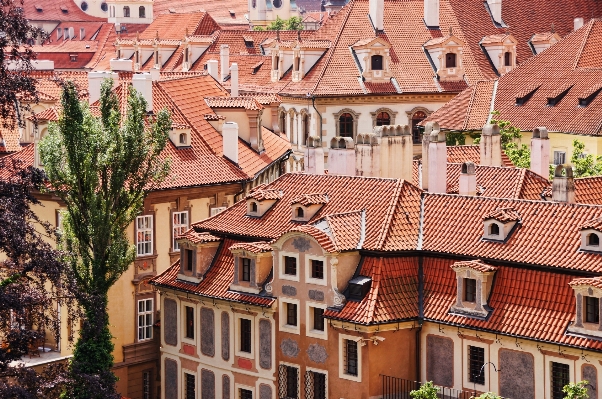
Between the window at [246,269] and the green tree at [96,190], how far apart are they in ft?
10.3

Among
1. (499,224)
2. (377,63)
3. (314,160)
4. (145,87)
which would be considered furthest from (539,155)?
(377,63)

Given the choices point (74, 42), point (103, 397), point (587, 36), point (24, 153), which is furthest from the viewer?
point (74, 42)

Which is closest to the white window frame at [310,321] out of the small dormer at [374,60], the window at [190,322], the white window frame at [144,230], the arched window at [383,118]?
the window at [190,322]

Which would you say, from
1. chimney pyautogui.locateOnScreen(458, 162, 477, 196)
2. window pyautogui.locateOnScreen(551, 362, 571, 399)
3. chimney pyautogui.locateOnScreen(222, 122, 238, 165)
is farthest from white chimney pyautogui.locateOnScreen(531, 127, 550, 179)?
window pyautogui.locateOnScreen(551, 362, 571, 399)

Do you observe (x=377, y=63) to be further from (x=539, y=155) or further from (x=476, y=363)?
(x=476, y=363)

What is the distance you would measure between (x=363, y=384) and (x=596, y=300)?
6776mm

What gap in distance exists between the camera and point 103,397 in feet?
119

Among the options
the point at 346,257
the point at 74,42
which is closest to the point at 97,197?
the point at 346,257

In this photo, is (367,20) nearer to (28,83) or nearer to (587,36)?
(587,36)

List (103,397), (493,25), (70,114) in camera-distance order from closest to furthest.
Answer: (103,397) < (70,114) < (493,25)

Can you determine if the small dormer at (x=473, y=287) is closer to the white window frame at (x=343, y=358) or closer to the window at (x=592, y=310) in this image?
the white window frame at (x=343, y=358)

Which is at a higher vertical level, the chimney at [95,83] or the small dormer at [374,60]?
the small dormer at [374,60]

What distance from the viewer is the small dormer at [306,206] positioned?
44812 millimetres

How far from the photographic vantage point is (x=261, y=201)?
153ft
